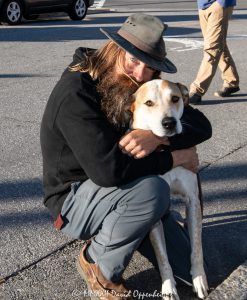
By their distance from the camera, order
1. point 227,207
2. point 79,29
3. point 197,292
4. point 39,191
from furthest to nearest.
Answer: point 79,29
point 39,191
point 227,207
point 197,292

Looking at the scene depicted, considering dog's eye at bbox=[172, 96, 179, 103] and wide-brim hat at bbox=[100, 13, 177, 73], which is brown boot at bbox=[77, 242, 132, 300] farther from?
wide-brim hat at bbox=[100, 13, 177, 73]

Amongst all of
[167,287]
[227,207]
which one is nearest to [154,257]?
[167,287]

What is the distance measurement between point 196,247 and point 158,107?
800 mm

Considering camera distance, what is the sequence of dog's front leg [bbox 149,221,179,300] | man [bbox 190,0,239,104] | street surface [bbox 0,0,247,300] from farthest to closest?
man [bbox 190,0,239,104] < street surface [bbox 0,0,247,300] < dog's front leg [bbox 149,221,179,300]

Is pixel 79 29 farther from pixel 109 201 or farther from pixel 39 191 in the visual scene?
pixel 109 201

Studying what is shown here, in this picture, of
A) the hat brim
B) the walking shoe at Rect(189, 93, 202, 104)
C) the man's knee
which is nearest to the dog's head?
the hat brim

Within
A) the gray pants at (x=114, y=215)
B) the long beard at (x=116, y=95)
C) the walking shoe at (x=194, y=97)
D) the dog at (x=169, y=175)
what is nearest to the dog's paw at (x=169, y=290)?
the dog at (x=169, y=175)

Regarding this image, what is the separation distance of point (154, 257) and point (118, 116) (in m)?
0.82

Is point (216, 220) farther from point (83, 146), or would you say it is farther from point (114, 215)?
point (83, 146)

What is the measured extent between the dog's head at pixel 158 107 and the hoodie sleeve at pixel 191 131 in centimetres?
9

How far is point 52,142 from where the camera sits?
10.1 ft

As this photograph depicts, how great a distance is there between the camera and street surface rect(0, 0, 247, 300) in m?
3.22

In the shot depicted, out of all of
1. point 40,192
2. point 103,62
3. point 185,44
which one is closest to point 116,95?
point 103,62

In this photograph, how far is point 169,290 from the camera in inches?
116
